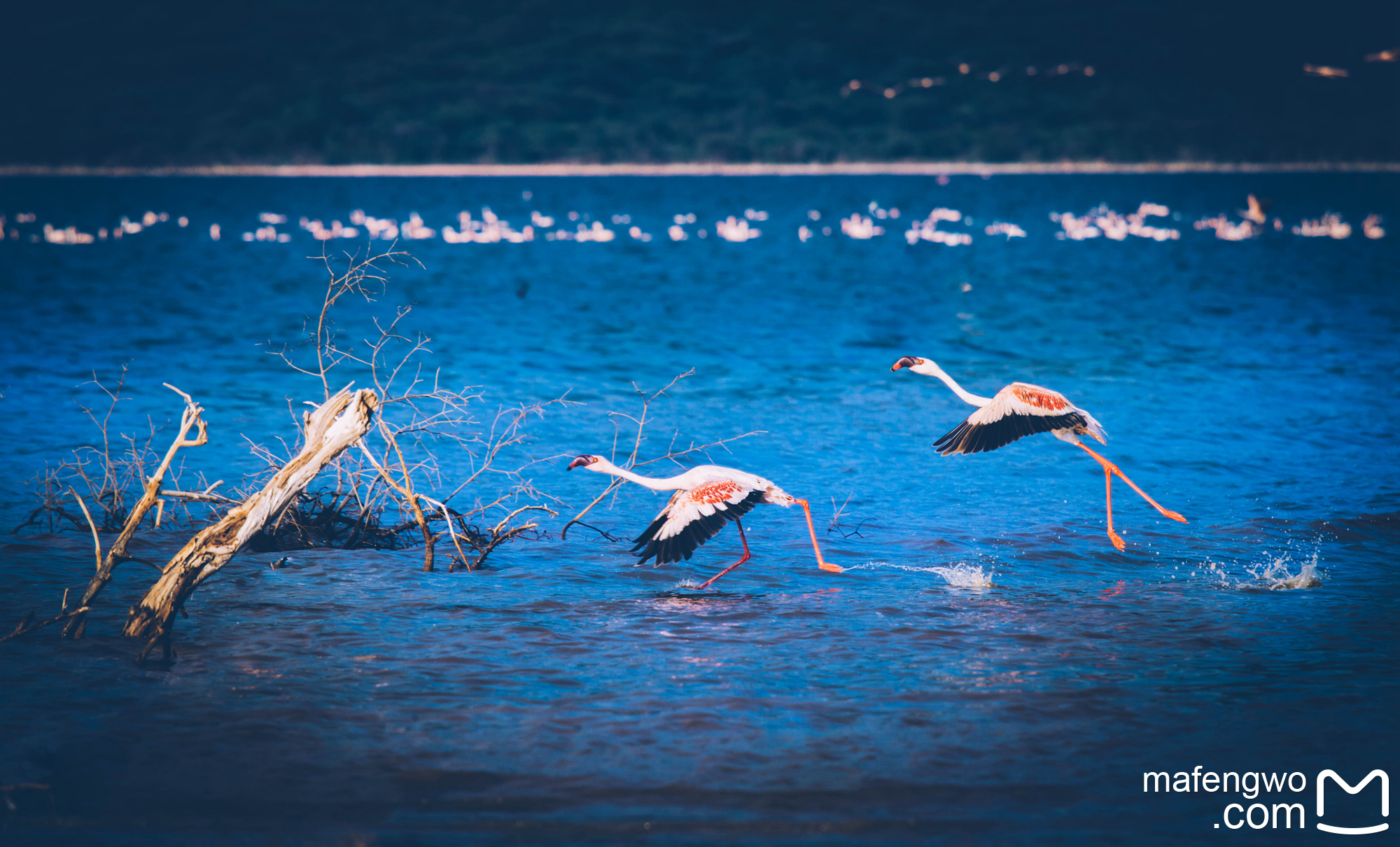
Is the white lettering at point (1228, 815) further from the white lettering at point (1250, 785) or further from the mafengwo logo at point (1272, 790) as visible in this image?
the white lettering at point (1250, 785)

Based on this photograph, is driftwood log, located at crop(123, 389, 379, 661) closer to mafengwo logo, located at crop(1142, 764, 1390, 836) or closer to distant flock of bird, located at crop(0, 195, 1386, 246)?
mafengwo logo, located at crop(1142, 764, 1390, 836)

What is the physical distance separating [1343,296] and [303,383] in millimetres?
31007

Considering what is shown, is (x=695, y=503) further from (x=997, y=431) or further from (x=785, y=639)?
(x=997, y=431)

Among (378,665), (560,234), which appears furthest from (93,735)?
(560,234)

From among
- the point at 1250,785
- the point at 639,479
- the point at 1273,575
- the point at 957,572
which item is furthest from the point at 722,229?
the point at 1250,785

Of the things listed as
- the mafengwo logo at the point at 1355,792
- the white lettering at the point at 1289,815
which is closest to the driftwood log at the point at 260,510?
the white lettering at the point at 1289,815

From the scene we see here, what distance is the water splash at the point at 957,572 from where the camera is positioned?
1095 centimetres

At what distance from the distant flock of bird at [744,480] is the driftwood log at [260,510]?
59.6 inches

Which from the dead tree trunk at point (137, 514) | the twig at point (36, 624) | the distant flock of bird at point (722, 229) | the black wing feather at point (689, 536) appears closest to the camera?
the dead tree trunk at point (137, 514)

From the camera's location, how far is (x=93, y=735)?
7.72 metres

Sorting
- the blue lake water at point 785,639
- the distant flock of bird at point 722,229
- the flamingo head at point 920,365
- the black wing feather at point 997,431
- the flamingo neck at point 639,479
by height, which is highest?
the distant flock of bird at point 722,229

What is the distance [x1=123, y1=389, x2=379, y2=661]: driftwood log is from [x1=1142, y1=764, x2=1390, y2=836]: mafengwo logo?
215 inches

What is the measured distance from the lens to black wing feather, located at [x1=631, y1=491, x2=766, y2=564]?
965cm

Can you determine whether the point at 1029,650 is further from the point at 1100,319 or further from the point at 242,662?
the point at 1100,319
